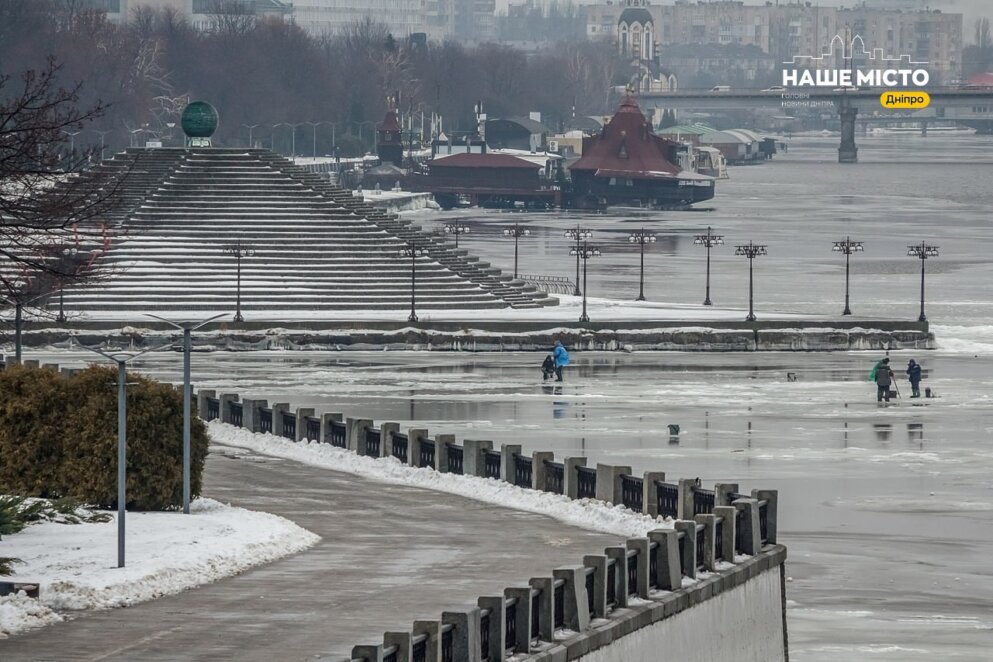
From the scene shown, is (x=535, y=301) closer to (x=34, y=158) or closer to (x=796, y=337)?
(x=796, y=337)

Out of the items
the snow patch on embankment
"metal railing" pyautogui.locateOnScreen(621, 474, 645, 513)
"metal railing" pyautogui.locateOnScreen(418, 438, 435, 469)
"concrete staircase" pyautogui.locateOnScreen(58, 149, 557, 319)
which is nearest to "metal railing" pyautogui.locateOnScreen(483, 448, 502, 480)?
the snow patch on embankment

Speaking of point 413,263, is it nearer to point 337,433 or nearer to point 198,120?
point 198,120

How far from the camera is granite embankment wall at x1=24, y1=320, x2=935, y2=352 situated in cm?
7788

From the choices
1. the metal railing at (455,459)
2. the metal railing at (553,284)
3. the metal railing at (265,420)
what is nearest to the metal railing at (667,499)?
the metal railing at (455,459)

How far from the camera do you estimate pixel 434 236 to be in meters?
96.4

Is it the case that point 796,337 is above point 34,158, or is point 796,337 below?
below

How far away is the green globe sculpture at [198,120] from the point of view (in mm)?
97000

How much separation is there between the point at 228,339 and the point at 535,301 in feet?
52.4

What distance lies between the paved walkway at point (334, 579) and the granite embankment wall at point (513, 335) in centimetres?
3821

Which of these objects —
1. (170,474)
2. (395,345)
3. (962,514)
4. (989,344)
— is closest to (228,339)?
(395,345)

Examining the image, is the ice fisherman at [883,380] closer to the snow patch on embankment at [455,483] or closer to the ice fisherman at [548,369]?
the ice fisherman at [548,369]

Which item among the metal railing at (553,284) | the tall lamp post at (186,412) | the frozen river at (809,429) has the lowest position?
the frozen river at (809,429)

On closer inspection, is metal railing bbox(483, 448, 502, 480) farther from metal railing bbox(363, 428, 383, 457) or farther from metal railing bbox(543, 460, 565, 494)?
metal railing bbox(363, 428, 383, 457)

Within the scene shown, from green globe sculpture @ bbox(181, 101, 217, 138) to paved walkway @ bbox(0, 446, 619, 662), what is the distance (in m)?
58.4
